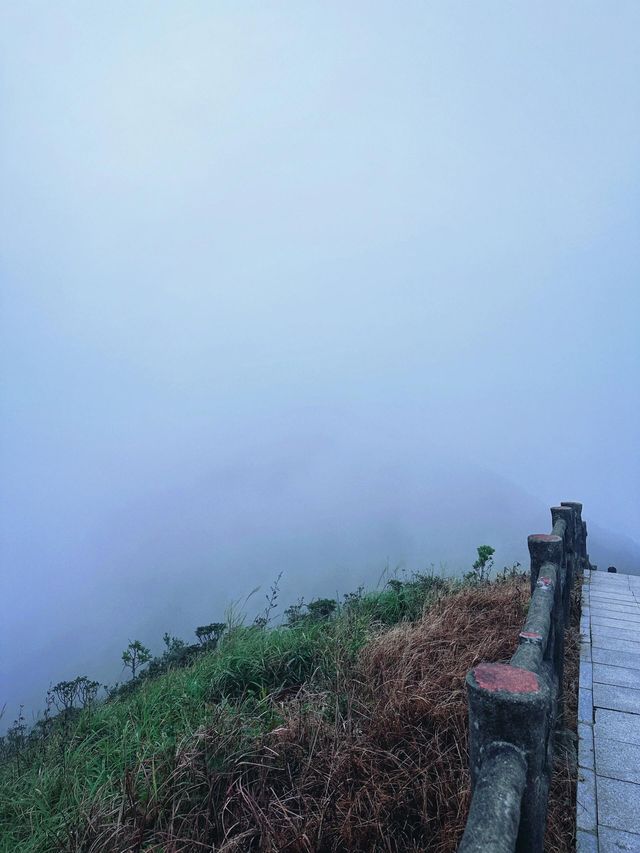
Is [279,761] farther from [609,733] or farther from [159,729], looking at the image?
[609,733]

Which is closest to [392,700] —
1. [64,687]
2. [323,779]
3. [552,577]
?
[323,779]

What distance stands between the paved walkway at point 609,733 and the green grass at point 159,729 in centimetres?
151

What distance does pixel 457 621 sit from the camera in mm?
4207

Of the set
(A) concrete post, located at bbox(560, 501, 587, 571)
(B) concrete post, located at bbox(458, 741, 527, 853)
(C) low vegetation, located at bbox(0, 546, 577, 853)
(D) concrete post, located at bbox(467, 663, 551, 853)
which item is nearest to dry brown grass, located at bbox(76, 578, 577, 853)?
(C) low vegetation, located at bbox(0, 546, 577, 853)

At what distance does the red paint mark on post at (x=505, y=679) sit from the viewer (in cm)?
122

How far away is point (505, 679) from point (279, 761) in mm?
1855

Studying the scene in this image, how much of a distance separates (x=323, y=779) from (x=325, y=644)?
1.74m

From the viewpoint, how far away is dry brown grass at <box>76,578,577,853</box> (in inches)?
81.2

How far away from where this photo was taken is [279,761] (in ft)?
8.40

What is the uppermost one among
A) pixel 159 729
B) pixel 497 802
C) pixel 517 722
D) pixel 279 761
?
pixel 517 722

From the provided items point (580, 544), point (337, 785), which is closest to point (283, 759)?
point (337, 785)

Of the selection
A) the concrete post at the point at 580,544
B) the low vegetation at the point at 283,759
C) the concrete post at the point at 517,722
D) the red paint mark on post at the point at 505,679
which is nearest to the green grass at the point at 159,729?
the low vegetation at the point at 283,759

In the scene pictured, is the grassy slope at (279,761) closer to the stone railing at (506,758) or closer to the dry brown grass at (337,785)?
the dry brown grass at (337,785)

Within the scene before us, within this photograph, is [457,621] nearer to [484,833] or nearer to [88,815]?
[88,815]
